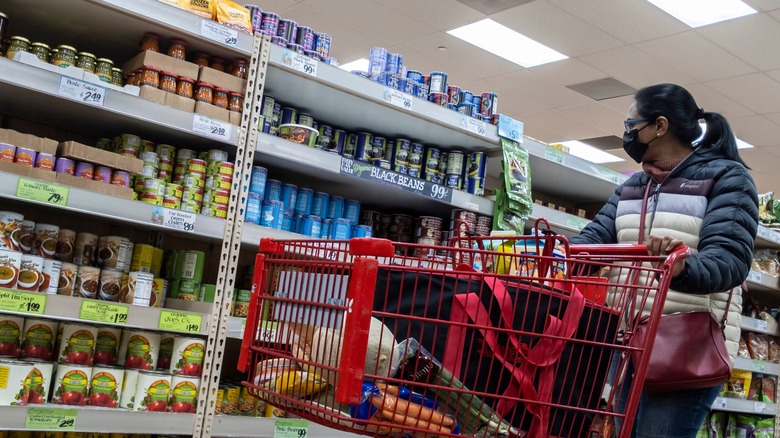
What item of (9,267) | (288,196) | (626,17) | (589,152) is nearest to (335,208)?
(288,196)

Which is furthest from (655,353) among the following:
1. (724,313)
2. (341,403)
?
(341,403)

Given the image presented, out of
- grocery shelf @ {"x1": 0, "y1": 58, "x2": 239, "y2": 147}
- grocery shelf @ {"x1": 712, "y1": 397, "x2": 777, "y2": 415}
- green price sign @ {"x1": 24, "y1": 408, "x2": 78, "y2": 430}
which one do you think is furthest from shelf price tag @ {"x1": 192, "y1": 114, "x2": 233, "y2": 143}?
grocery shelf @ {"x1": 712, "y1": 397, "x2": 777, "y2": 415}

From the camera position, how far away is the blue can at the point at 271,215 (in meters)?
2.51

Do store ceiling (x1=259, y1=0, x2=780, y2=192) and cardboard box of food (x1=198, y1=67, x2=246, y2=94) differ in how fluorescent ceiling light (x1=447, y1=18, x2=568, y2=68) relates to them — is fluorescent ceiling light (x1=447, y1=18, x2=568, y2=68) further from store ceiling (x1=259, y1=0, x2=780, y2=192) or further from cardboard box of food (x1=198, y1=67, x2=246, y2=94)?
cardboard box of food (x1=198, y1=67, x2=246, y2=94)

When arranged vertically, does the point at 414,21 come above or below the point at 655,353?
above

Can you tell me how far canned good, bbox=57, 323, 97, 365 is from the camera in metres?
2.11

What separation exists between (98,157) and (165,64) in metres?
0.38

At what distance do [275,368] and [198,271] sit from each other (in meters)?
1.32

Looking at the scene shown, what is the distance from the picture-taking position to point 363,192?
3084mm

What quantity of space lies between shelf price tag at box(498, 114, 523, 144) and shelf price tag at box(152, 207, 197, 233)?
1.38 m

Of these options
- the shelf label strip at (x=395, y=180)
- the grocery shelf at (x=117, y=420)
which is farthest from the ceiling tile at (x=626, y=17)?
the grocery shelf at (x=117, y=420)

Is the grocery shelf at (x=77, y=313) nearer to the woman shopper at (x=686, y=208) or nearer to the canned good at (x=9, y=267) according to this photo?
the canned good at (x=9, y=267)

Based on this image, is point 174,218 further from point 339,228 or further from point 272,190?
point 339,228

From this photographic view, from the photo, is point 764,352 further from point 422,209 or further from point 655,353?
point 655,353
